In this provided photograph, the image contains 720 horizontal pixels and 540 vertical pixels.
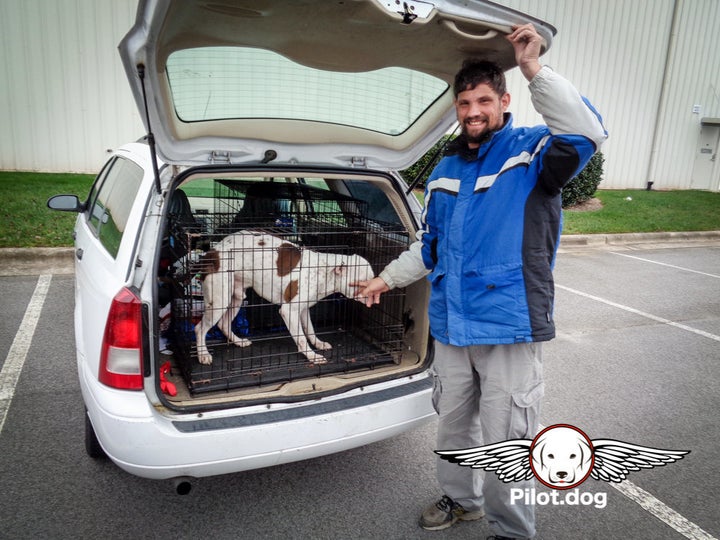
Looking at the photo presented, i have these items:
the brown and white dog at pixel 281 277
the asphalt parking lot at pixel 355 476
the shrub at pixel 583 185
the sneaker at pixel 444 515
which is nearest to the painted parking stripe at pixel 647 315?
the asphalt parking lot at pixel 355 476

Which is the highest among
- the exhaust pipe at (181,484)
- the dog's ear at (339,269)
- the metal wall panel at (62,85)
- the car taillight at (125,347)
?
the metal wall panel at (62,85)

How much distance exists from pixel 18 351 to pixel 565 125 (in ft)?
14.0

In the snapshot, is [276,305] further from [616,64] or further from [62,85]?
[616,64]

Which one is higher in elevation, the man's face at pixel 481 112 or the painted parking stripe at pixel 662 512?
the man's face at pixel 481 112

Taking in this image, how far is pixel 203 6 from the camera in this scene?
2025 mm

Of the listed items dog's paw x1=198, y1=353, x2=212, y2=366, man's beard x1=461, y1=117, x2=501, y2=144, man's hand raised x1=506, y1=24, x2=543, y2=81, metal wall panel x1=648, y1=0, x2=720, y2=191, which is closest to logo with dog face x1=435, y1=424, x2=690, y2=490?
man's beard x1=461, y1=117, x2=501, y2=144

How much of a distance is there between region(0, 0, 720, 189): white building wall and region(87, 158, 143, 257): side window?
8.41 m


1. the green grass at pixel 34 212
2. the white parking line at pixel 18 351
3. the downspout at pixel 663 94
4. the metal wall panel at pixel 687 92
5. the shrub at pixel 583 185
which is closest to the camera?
the white parking line at pixel 18 351

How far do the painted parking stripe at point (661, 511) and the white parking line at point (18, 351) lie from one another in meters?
3.61

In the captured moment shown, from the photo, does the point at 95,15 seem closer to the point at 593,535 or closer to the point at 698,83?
the point at 593,535

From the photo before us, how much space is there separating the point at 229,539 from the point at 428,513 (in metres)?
0.95

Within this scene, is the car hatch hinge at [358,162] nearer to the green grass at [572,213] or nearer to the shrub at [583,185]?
the green grass at [572,213]

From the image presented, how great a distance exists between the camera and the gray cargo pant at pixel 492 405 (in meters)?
2.24

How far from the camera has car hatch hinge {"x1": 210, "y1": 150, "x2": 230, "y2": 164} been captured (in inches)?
109
